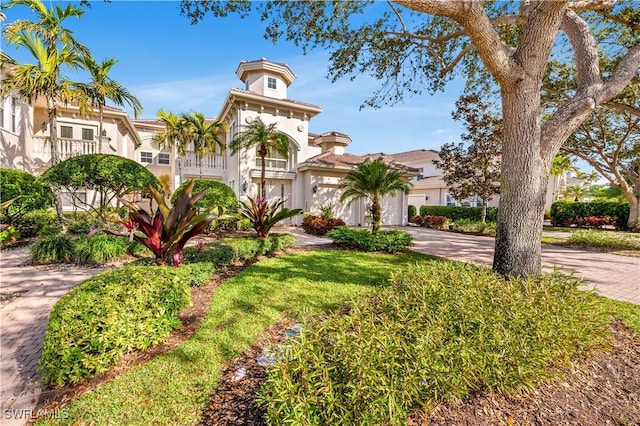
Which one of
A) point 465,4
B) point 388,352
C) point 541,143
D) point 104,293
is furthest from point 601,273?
point 104,293

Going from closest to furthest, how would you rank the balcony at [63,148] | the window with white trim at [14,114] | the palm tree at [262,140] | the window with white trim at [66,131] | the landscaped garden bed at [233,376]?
the landscaped garden bed at [233,376] < the window with white trim at [14,114] < the palm tree at [262,140] < the balcony at [63,148] < the window with white trim at [66,131]

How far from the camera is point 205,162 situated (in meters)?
19.3

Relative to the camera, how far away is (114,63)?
1337cm

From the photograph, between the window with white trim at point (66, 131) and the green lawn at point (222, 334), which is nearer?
the green lawn at point (222, 334)

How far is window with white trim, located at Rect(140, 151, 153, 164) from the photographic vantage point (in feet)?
78.1

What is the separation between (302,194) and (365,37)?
35.9ft

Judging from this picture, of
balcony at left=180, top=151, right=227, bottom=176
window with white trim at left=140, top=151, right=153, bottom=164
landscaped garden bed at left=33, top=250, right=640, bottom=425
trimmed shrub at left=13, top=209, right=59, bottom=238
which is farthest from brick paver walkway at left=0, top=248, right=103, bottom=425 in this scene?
window with white trim at left=140, top=151, right=153, bottom=164

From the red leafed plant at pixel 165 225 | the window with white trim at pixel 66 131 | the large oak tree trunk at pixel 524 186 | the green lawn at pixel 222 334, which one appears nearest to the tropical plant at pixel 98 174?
the red leafed plant at pixel 165 225

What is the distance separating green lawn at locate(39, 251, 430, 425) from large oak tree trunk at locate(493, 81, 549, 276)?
243cm

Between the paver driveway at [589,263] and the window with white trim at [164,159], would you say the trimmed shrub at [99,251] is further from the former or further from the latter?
the window with white trim at [164,159]

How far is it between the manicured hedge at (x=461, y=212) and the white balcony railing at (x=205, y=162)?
59.5 feet

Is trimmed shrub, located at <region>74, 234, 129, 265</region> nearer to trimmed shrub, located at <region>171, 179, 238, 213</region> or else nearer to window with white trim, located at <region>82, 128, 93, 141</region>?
trimmed shrub, located at <region>171, 179, 238, 213</region>

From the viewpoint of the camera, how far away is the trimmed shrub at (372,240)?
31.3ft

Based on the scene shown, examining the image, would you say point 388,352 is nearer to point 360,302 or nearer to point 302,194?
point 360,302
